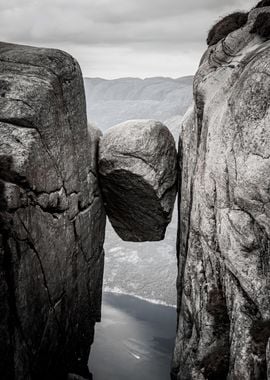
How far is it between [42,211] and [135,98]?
11172cm

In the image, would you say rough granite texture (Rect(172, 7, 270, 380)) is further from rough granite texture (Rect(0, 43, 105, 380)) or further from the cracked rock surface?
rough granite texture (Rect(0, 43, 105, 380))

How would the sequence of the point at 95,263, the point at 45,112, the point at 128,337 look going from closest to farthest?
the point at 45,112
the point at 95,263
the point at 128,337

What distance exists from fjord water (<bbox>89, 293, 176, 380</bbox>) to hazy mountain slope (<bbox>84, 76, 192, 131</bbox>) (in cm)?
6727

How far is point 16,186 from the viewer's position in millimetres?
9195

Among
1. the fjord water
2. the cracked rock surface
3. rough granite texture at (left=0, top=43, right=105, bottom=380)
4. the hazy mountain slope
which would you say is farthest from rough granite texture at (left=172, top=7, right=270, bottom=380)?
the hazy mountain slope

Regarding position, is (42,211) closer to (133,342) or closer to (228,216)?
(228,216)

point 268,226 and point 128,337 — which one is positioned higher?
point 268,226

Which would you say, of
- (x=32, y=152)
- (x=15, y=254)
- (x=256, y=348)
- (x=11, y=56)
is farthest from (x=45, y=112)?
(x=256, y=348)

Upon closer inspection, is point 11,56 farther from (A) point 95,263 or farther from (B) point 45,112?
(A) point 95,263

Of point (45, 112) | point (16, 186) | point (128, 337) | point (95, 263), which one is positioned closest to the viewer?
point (16, 186)

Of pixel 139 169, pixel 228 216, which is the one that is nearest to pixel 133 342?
pixel 139 169

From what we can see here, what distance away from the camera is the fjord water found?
1575 cm

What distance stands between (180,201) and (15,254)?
660cm

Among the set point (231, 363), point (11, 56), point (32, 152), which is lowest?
point (231, 363)
